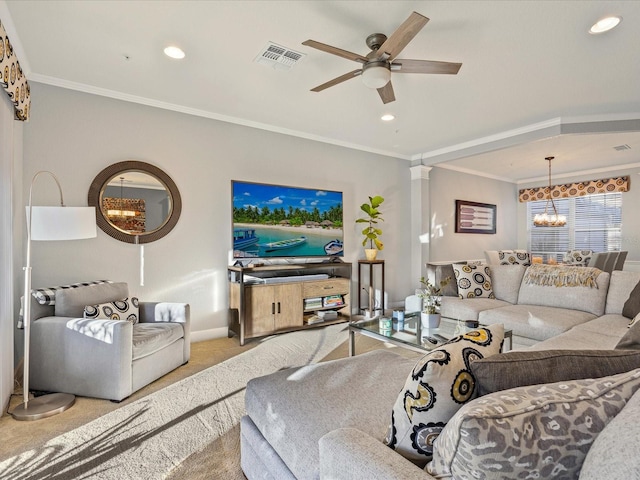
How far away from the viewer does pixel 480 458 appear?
27.0 inches

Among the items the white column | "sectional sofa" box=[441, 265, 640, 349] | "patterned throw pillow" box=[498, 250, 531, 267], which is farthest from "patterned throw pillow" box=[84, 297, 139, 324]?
"patterned throw pillow" box=[498, 250, 531, 267]

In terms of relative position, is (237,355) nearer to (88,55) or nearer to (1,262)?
(1,262)

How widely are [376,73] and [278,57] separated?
0.80 m

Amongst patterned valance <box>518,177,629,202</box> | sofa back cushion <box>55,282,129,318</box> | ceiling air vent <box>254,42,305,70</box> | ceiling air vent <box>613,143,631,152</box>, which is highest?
ceiling air vent <box>254,42,305,70</box>

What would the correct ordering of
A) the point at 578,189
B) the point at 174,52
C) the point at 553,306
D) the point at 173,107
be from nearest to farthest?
the point at 174,52, the point at 553,306, the point at 173,107, the point at 578,189

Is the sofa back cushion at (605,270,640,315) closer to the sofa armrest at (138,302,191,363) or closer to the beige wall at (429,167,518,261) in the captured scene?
the beige wall at (429,167,518,261)

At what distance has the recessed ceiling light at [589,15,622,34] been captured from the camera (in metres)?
2.17

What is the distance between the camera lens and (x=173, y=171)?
11.7ft

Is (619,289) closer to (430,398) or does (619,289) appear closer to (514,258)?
(514,258)

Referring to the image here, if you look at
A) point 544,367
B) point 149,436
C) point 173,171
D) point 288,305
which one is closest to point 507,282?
point 288,305

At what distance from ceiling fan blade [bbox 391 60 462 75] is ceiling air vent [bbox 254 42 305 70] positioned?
2.44ft

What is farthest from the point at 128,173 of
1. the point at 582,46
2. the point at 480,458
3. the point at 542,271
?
the point at 542,271

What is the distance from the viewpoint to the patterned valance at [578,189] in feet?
19.9

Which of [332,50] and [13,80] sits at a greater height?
[332,50]
